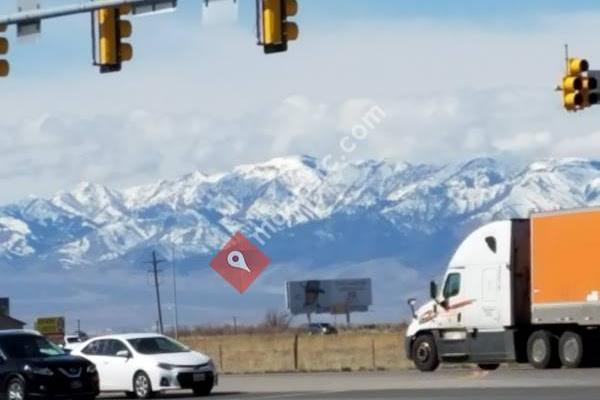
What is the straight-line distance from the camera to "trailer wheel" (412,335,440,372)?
44531 mm

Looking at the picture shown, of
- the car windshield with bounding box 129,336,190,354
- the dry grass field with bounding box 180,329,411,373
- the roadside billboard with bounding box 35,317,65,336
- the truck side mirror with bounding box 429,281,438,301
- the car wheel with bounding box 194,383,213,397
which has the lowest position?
the roadside billboard with bounding box 35,317,65,336

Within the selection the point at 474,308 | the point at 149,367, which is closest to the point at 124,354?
the point at 149,367

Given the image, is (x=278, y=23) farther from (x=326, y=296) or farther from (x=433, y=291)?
(x=326, y=296)

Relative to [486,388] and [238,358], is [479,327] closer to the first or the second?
[486,388]

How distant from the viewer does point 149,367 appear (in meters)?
37.5

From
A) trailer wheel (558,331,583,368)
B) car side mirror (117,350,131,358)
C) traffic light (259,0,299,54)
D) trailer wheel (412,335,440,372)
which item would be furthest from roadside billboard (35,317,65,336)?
traffic light (259,0,299,54)

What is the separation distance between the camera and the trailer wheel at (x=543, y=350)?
4194 cm

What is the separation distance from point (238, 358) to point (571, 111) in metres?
31.2

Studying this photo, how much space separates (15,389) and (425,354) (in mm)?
14159

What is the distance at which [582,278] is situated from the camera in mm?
41375

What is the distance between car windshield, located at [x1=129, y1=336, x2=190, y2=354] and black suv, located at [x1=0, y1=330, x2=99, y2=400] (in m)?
3.88

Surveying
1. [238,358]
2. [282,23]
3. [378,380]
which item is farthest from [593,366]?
[238,358]

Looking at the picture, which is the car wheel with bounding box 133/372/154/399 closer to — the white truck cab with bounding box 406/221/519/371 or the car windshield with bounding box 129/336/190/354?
the car windshield with bounding box 129/336/190/354

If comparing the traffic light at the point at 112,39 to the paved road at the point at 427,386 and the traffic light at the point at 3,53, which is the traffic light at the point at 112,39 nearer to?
the traffic light at the point at 3,53
